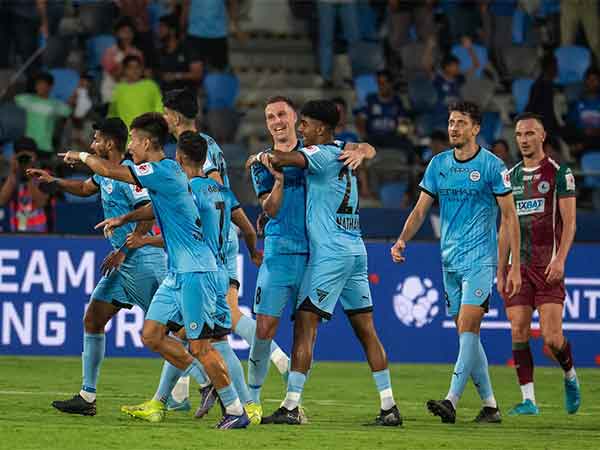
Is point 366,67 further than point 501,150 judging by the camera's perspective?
Yes

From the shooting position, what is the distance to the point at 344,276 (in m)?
10.2

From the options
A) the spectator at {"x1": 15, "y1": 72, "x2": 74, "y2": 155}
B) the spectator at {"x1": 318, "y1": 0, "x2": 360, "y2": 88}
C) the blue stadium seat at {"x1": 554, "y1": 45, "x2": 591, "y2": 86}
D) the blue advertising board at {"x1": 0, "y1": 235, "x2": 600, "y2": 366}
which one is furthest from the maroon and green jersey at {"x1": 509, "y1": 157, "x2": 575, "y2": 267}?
the blue stadium seat at {"x1": 554, "y1": 45, "x2": 591, "y2": 86}

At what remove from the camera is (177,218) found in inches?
382

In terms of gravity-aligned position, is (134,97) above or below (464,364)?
above

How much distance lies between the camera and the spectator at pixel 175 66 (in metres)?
20.1

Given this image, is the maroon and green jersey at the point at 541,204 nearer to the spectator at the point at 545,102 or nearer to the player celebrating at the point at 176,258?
the player celebrating at the point at 176,258

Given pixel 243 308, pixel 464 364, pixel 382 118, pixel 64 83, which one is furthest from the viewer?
pixel 64 83

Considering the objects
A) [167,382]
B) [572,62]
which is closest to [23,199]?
[167,382]

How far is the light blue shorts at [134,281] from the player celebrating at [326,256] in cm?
121

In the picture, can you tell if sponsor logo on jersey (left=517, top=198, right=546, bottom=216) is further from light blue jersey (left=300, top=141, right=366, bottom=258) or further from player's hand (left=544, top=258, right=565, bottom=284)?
light blue jersey (left=300, top=141, right=366, bottom=258)

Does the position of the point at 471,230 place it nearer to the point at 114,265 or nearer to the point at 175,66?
the point at 114,265

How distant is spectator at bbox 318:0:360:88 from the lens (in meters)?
22.0

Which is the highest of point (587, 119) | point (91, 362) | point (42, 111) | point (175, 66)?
point (175, 66)

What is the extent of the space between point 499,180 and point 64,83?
11.4 m
